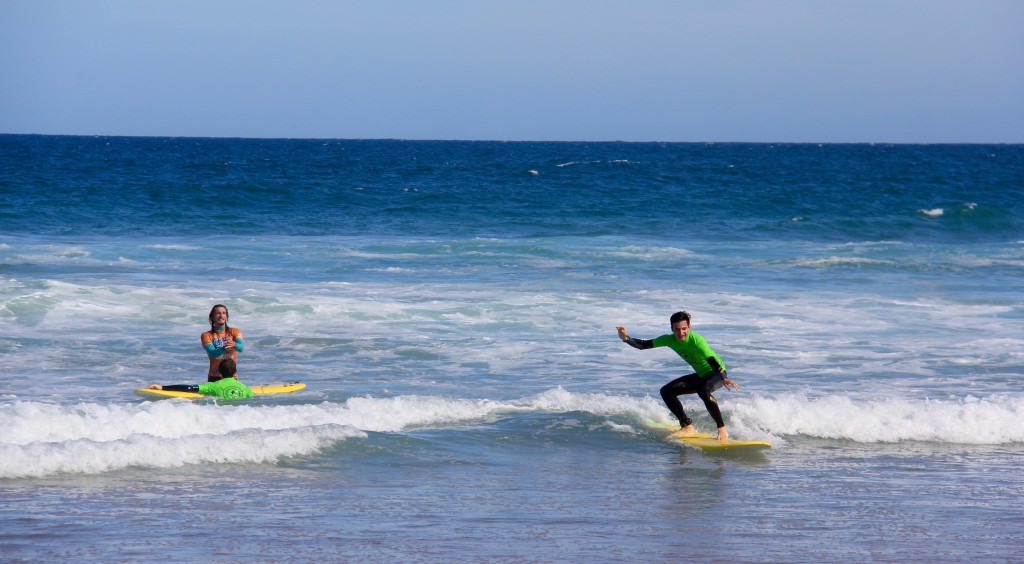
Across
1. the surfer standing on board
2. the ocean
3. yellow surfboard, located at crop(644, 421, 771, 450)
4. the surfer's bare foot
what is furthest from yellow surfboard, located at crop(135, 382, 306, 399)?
the surfer's bare foot

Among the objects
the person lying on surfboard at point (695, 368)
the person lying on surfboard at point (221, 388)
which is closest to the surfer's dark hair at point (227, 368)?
the person lying on surfboard at point (221, 388)

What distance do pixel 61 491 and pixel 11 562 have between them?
5.45 ft

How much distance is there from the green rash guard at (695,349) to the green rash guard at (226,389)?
14.1 ft

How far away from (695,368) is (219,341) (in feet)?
17.0

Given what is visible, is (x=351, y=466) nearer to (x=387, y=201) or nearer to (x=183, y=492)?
(x=183, y=492)

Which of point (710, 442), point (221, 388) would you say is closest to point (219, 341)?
point (221, 388)

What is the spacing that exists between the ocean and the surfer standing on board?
74 centimetres

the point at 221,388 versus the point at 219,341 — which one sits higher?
the point at 219,341

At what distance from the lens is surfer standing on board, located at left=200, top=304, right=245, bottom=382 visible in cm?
1153

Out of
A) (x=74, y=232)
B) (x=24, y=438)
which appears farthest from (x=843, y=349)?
(x=74, y=232)

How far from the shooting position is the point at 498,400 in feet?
36.9

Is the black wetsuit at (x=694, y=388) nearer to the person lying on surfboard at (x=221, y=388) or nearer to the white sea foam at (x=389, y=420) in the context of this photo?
the white sea foam at (x=389, y=420)

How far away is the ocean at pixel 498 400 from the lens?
6.78 meters

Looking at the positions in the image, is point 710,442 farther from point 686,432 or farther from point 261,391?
point 261,391
